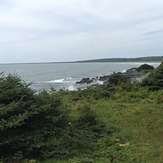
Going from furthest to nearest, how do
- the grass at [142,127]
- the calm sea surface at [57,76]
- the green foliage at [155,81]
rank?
the calm sea surface at [57,76]
the green foliage at [155,81]
the grass at [142,127]

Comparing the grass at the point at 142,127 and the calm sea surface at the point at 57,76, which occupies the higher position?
the grass at the point at 142,127

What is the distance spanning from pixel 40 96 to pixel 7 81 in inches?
35.1

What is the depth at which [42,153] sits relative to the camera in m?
7.08

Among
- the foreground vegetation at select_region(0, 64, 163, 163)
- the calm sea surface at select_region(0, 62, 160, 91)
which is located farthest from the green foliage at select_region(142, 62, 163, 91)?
the foreground vegetation at select_region(0, 64, 163, 163)

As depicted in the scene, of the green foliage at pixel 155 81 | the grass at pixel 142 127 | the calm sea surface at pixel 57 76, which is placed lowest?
the calm sea surface at pixel 57 76

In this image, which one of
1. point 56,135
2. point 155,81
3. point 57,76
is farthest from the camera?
point 57,76

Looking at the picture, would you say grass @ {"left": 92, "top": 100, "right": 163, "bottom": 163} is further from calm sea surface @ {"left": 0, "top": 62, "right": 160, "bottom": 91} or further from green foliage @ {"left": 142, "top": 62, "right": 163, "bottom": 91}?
green foliage @ {"left": 142, "top": 62, "right": 163, "bottom": 91}

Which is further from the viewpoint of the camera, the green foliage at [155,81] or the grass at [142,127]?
the green foliage at [155,81]

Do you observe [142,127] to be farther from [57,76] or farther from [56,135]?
[57,76]

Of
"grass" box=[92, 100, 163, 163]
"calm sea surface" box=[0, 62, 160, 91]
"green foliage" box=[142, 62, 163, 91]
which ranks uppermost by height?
"green foliage" box=[142, 62, 163, 91]

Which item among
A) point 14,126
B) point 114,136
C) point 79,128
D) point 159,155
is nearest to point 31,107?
point 14,126

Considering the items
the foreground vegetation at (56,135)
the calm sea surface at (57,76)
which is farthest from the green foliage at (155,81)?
the foreground vegetation at (56,135)

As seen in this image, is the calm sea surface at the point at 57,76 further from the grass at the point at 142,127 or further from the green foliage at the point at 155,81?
the green foliage at the point at 155,81

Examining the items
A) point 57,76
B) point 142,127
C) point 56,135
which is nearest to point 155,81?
point 142,127
